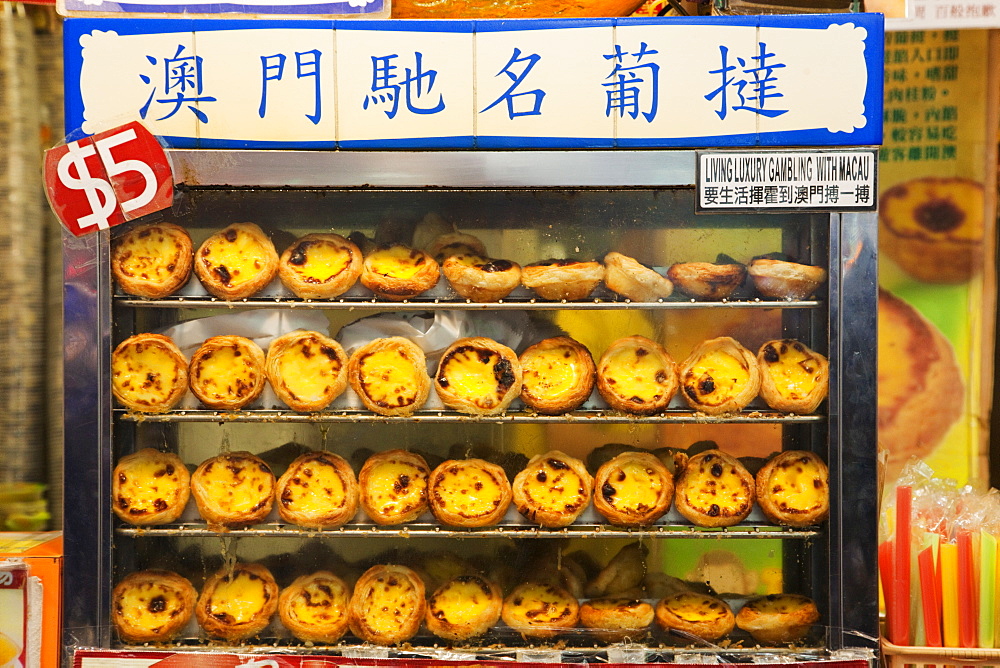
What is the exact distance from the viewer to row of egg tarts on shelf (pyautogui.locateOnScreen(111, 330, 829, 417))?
2580 millimetres

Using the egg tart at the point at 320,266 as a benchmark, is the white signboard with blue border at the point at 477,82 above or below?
above

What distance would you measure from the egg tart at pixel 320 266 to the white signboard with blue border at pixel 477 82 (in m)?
0.35

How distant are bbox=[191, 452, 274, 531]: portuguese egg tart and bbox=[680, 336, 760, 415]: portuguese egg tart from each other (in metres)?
1.48

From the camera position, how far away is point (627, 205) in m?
2.68

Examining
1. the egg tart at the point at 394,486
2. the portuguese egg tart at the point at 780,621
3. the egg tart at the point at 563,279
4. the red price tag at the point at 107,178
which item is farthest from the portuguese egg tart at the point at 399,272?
the portuguese egg tart at the point at 780,621

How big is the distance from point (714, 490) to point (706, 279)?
72 cm

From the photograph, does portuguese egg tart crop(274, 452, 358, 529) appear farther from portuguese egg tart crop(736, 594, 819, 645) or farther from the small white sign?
the small white sign

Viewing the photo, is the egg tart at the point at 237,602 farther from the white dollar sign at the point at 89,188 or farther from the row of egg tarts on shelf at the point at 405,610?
the white dollar sign at the point at 89,188

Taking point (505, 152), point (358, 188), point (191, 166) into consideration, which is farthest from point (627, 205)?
point (191, 166)

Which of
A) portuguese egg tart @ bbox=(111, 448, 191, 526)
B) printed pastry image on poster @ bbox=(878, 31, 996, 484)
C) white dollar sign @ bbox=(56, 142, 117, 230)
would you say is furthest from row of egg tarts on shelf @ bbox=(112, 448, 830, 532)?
printed pastry image on poster @ bbox=(878, 31, 996, 484)

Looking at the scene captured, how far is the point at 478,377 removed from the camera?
262cm

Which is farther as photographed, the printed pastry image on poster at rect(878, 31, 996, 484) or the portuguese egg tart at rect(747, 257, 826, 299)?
the printed pastry image on poster at rect(878, 31, 996, 484)

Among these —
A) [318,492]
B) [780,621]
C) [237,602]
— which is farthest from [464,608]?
[780,621]

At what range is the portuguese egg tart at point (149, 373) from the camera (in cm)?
257
